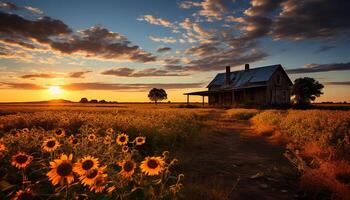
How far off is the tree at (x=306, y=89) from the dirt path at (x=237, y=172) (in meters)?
57.0

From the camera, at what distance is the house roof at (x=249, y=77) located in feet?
133

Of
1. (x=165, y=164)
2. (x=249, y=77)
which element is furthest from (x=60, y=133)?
(x=249, y=77)

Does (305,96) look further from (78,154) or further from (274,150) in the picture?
(78,154)

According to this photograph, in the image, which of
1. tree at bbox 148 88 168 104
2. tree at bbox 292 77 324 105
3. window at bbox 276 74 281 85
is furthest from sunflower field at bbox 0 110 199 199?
tree at bbox 148 88 168 104

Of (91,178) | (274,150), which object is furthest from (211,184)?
(274,150)

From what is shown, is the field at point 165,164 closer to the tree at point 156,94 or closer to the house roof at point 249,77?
the house roof at point 249,77

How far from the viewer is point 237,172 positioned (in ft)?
22.3

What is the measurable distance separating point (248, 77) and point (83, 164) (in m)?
42.7

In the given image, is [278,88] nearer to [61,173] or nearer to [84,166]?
[84,166]

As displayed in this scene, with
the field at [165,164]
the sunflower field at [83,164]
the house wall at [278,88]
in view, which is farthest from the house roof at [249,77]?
the sunflower field at [83,164]

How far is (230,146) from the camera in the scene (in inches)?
421

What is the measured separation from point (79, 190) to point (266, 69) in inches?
1636

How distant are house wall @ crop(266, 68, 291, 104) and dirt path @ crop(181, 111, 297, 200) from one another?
100 feet

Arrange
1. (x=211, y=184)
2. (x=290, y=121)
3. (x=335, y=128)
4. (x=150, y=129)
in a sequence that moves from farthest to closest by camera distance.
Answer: (x=290, y=121) < (x=150, y=129) < (x=335, y=128) < (x=211, y=184)
